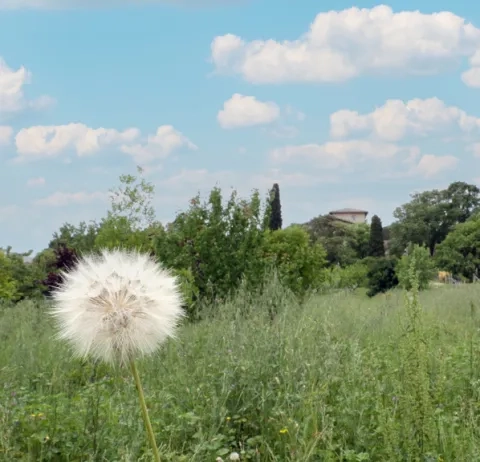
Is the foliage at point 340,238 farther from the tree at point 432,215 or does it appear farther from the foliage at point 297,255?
the foliage at point 297,255

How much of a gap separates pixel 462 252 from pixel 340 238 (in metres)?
14.6

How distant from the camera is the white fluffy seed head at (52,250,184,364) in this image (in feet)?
7.79

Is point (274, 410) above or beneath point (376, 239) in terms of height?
beneath

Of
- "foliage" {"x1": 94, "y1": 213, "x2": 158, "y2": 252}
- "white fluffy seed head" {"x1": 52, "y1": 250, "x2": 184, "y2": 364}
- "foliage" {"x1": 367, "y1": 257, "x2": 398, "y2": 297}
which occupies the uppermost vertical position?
"foliage" {"x1": 94, "y1": 213, "x2": 158, "y2": 252}

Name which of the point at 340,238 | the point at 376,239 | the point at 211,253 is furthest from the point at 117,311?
the point at 340,238

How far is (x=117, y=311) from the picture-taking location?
7.81ft

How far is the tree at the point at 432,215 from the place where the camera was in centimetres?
5891

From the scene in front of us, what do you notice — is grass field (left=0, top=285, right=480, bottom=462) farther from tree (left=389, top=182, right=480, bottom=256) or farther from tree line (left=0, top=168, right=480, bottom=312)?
tree (left=389, top=182, right=480, bottom=256)

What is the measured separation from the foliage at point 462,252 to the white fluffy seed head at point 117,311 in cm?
3988

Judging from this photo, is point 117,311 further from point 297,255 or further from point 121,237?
point 121,237

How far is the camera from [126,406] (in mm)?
4414

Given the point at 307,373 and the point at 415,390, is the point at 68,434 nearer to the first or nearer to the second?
the point at 307,373

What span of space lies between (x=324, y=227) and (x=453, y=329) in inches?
2042

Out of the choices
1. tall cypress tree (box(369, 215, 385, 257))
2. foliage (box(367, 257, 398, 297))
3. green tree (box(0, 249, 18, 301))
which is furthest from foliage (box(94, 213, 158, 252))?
tall cypress tree (box(369, 215, 385, 257))
